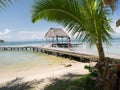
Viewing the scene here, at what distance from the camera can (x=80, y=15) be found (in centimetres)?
516

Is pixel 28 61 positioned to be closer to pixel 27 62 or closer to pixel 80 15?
pixel 27 62

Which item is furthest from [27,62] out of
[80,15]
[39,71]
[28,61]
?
[80,15]

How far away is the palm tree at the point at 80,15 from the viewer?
16.4ft

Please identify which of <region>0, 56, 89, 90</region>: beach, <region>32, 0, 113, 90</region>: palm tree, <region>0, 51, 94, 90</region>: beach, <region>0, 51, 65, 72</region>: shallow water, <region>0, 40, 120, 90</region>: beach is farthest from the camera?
<region>0, 51, 65, 72</region>: shallow water

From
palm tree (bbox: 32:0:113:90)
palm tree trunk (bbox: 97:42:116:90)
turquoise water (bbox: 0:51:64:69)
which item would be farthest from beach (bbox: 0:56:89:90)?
turquoise water (bbox: 0:51:64:69)

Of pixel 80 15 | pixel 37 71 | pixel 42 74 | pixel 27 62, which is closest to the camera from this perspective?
pixel 80 15

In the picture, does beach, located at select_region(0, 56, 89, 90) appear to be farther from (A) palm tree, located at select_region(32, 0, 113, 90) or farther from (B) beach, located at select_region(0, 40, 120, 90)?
(A) palm tree, located at select_region(32, 0, 113, 90)

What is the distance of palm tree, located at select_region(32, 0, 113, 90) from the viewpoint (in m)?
5.00

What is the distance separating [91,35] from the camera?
5.20 m

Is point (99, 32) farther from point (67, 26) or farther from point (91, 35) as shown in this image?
point (67, 26)

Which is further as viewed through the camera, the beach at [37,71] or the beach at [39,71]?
the beach at [39,71]

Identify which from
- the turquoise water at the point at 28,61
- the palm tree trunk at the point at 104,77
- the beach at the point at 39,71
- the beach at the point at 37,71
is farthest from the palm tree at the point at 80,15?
the turquoise water at the point at 28,61

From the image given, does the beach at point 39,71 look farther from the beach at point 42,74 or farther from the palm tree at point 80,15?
the palm tree at point 80,15

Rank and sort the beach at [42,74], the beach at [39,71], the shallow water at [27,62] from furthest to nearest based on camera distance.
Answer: the shallow water at [27,62] → the beach at [39,71] → the beach at [42,74]
